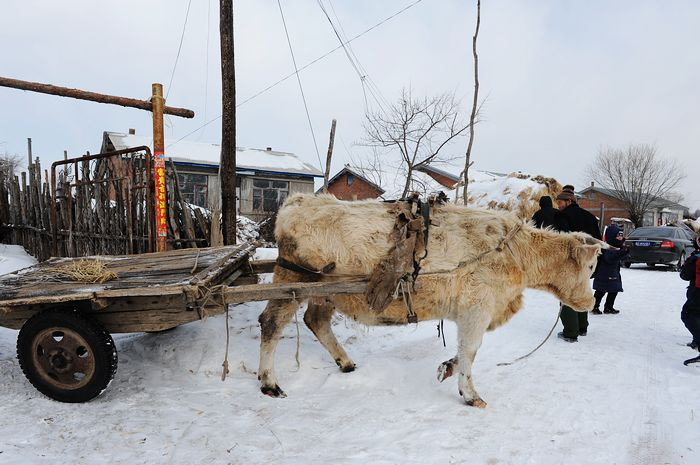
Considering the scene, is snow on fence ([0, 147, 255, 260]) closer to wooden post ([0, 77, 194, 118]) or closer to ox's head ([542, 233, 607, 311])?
wooden post ([0, 77, 194, 118])

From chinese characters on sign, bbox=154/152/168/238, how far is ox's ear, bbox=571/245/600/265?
197 inches

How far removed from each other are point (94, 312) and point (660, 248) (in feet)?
53.3

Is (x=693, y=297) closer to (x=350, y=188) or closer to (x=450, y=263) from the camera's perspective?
(x=450, y=263)

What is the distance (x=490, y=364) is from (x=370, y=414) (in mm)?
1862

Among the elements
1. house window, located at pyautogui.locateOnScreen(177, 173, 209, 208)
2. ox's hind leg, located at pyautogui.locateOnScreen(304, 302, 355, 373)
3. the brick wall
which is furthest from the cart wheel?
the brick wall

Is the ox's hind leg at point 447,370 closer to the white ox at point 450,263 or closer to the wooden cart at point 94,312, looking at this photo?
the white ox at point 450,263

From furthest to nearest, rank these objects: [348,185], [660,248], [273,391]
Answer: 1. [348,185]
2. [660,248]
3. [273,391]

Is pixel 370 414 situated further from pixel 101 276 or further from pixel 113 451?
pixel 101 276

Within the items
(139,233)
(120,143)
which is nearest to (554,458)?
(139,233)

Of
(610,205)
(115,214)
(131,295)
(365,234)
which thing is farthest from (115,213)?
(610,205)

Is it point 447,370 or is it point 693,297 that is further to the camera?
point 693,297

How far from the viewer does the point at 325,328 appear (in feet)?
16.0

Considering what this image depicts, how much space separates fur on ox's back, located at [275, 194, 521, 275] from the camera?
407 cm

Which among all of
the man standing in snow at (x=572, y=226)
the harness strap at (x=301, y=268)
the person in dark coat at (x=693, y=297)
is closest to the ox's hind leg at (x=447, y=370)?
the harness strap at (x=301, y=268)
